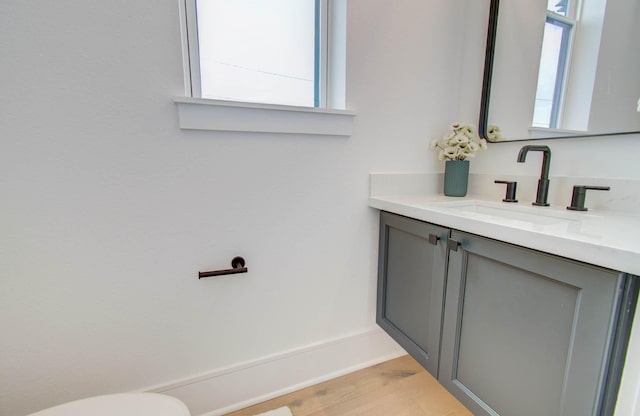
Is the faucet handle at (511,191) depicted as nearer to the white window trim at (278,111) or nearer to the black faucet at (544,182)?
the black faucet at (544,182)

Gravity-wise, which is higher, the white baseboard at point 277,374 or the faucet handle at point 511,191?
the faucet handle at point 511,191

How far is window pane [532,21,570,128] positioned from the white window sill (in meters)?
0.74

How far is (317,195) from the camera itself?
1.15 m

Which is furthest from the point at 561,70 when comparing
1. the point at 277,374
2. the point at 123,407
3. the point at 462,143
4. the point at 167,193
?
the point at 123,407

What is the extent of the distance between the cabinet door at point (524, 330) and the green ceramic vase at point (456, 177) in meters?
0.48

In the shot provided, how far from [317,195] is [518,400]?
34.5 inches

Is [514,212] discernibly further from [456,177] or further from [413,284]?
[413,284]

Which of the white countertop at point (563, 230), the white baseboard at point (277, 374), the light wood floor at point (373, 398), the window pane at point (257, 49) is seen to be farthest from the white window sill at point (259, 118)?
the light wood floor at point (373, 398)

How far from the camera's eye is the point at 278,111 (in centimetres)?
101

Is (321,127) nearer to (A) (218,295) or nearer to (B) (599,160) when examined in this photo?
(A) (218,295)

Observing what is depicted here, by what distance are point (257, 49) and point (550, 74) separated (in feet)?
3.70

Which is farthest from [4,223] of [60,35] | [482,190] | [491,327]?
[482,190]

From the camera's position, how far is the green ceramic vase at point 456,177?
124 cm

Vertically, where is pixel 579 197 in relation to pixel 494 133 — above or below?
below
